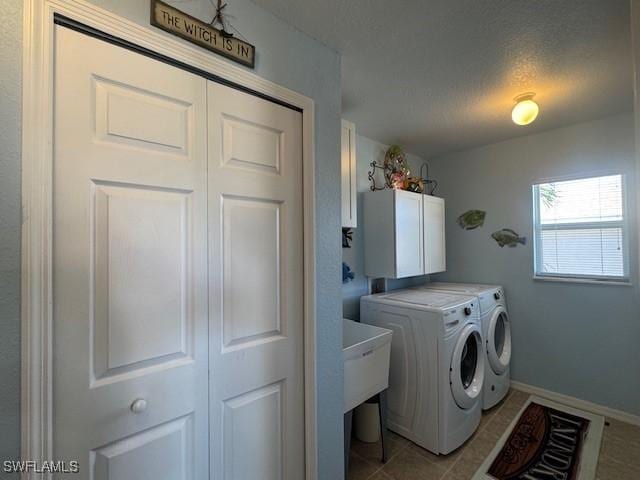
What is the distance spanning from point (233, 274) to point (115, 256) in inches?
15.0

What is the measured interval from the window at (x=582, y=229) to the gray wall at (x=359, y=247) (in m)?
1.50

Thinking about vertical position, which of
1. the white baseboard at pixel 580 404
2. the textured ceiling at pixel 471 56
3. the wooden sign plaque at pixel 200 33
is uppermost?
the textured ceiling at pixel 471 56

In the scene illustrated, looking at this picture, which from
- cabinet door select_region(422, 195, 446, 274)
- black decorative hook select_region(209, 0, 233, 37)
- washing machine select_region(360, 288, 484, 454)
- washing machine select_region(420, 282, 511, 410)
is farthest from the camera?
cabinet door select_region(422, 195, 446, 274)

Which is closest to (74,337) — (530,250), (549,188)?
(530,250)

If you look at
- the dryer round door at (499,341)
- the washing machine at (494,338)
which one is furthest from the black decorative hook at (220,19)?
the dryer round door at (499,341)

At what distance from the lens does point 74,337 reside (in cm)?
76

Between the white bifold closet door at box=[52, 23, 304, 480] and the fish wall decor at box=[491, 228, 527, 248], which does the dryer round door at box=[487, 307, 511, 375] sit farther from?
the white bifold closet door at box=[52, 23, 304, 480]

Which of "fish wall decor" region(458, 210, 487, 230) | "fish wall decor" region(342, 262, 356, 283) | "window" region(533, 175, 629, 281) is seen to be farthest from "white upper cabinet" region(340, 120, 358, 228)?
"window" region(533, 175, 629, 281)

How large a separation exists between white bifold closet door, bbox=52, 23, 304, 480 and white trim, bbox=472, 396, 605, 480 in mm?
1389

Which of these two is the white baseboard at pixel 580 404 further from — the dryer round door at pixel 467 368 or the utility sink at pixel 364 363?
the utility sink at pixel 364 363

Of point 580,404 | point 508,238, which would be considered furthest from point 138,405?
point 580,404

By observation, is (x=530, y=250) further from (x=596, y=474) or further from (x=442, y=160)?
(x=596, y=474)

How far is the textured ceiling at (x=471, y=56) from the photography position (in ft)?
3.81

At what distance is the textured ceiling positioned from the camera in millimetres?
1162
